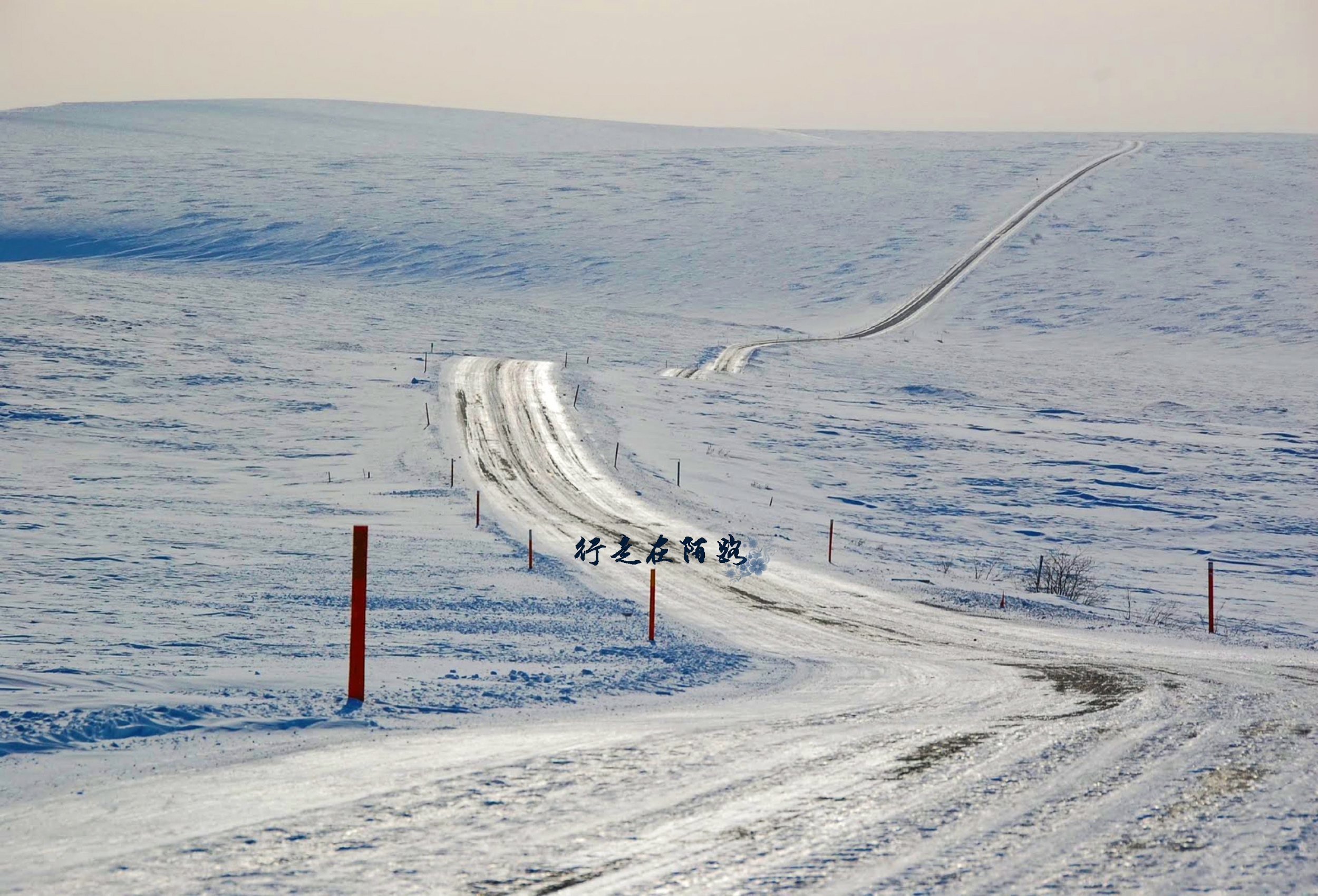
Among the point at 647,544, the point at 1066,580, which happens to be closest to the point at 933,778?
the point at 647,544

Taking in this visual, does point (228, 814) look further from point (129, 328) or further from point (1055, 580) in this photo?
point (129, 328)

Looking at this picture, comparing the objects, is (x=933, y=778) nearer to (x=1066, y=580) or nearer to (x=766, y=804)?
(x=766, y=804)

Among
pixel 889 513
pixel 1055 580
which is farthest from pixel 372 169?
pixel 1055 580

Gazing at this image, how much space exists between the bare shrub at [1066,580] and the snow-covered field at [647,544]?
396 millimetres

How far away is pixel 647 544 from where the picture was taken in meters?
20.9

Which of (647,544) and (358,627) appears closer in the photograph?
(358,627)

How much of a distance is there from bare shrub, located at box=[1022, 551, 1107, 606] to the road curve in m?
20.8

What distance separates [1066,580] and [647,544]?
7582mm

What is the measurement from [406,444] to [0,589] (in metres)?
16.3

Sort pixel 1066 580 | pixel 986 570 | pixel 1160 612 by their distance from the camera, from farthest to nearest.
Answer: pixel 986 570
pixel 1066 580
pixel 1160 612

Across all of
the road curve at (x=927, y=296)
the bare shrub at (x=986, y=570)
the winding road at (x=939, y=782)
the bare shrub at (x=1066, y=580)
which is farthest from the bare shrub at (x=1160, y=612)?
the road curve at (x=927, y=296)

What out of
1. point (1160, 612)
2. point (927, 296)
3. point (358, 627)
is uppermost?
point (927, 296)

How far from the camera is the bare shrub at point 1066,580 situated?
19.9 m

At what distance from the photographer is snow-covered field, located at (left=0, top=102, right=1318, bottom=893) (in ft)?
18.4
